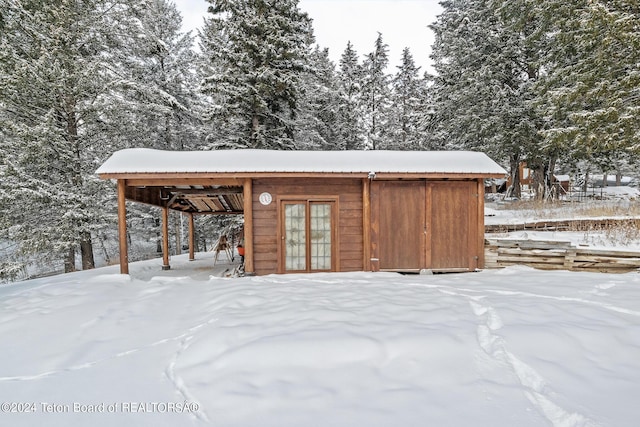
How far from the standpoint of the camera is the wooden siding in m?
6.29

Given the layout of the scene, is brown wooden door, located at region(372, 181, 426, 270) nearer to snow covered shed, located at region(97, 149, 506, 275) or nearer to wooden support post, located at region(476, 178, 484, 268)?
snow covered shed, located at region(97, 149, 506, 275)

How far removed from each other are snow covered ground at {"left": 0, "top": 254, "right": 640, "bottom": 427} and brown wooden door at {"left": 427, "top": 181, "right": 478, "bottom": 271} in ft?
6.93

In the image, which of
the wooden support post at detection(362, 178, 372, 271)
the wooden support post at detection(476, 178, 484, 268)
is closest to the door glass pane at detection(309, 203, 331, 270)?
the wooden support post at detection(362, 178, 372, 271)

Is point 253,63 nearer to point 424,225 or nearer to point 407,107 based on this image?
point 424,225

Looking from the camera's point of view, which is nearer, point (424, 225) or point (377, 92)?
point (424, 225)

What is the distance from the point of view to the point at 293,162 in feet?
20.0

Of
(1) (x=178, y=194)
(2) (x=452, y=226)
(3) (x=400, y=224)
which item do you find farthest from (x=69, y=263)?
(2) (x=452, y=226)

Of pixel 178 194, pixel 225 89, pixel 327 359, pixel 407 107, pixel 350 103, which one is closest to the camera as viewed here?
pixel 327 359

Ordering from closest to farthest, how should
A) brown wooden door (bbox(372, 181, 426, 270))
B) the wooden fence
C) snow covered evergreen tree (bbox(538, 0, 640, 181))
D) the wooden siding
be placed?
1. the wooden fence
2. the wooden siding
3. brown wooden door (bbox(372, 181, 426, 270))
4. snow covered evergreen tree (bbox(538, 0, 640, 181))

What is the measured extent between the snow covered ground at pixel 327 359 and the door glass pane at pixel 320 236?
2028 mm

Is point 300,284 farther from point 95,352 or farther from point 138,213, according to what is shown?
point 138,213

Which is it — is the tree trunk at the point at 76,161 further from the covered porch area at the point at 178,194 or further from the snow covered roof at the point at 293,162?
the snow covered roof at the point at 293,162

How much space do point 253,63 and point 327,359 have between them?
1119 cm

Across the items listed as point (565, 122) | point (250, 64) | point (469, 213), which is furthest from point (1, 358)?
point (565, 122)
